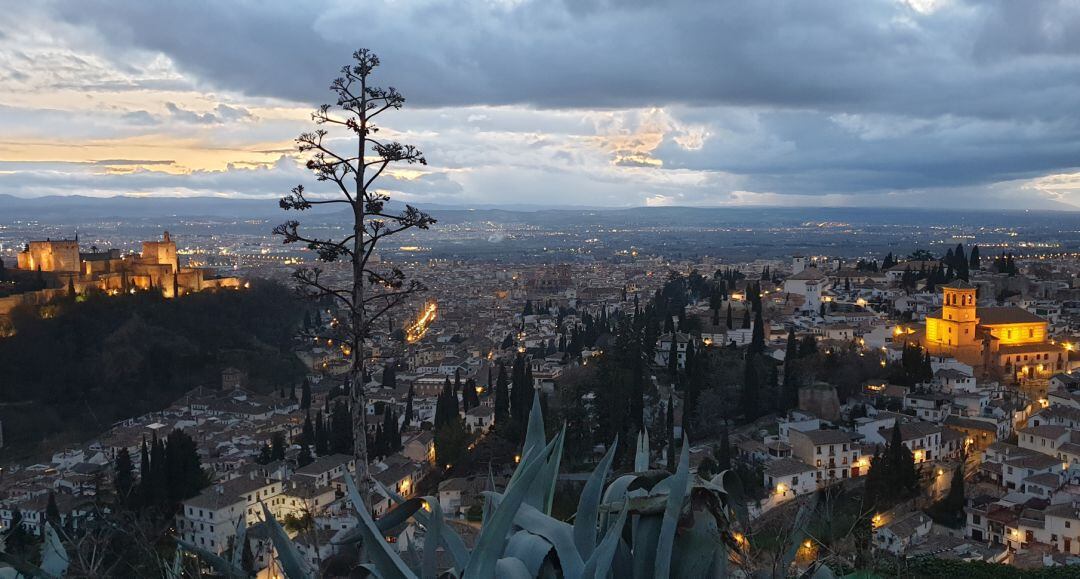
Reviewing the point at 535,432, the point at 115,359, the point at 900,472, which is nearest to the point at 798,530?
the point at 535,432

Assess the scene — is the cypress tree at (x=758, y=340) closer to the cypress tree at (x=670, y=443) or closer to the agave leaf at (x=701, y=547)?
the cypress tree at (x=670, y=443)

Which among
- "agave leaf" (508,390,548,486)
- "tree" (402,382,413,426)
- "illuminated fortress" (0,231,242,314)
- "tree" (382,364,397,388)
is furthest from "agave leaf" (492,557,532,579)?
"illuminated fortress" (0,231,242,314)

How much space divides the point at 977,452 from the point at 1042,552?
5.93 meters

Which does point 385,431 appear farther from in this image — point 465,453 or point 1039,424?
point 1039,424

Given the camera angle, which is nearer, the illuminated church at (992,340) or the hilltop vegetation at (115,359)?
the illuminated church at (992,340)

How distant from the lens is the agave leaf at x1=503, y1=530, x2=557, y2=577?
2.38 meters

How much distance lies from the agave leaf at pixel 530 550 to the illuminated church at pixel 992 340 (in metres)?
23.7

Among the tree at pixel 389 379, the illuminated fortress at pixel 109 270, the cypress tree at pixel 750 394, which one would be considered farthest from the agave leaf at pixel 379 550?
the illuminated fortress at pixel 109 270

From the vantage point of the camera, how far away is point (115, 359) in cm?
3622

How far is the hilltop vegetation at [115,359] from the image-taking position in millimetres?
32250

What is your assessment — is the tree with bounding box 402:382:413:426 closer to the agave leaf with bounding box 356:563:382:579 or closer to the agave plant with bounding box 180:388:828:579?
the agave plant with bounding box 180:388:828:579

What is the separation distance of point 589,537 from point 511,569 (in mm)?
541

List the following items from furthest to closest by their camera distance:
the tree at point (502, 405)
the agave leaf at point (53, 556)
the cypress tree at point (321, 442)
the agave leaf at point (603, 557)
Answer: the cypress tree at point (321, 442) → the tree at point (502, 405) → the agave leaf at point (53, 556) → the agave leaf at point (603, 557)

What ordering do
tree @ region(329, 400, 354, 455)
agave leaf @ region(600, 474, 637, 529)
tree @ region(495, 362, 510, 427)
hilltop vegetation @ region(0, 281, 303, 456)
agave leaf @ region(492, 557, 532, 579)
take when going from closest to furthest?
agave leaf @ region(492, 557, 532, 579) → agave leaf @ region(600, 474, 637, 529) → tree @ region(495, 362, 510, 427) → tree @ region(329, 400, 354, 455) → hilltop vegetation @ region(0, 281, 303, 456)
